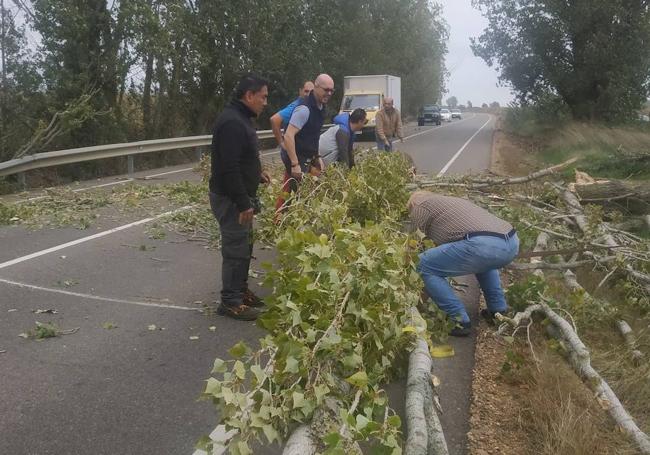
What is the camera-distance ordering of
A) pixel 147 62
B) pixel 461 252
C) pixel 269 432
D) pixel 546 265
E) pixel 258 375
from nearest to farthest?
1. pixel 269 432
2. pixel 258 375
3. pixel 461 252
4. pixel 546 265
5. pixel 147 62

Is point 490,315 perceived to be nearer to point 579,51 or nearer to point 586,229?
point 586,229

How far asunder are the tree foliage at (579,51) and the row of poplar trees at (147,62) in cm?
892

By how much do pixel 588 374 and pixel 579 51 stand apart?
28.5 m

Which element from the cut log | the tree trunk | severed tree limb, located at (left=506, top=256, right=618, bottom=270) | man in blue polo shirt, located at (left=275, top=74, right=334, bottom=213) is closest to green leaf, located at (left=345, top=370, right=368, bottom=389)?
severed tree limb, located at (left=506, top=256, right=618, bottom=270)

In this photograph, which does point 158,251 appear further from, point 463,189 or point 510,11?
point 510,11

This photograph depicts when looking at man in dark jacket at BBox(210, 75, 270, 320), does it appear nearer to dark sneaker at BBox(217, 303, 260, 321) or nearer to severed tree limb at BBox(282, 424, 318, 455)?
dark sneaker at BBox(217, 303, 260, 321)

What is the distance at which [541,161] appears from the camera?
66.7ft

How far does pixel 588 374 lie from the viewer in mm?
3914

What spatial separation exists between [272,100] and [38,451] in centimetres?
2512

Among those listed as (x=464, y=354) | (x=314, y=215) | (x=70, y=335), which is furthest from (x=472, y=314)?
(x=70, y=335)

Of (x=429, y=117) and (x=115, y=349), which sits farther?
(x=429, y=117)

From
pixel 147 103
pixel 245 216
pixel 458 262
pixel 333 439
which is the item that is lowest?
pixel 333 439

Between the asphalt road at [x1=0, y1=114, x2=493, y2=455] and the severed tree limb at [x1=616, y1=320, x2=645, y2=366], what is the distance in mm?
1206

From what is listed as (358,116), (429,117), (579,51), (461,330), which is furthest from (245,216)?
(429,117)
